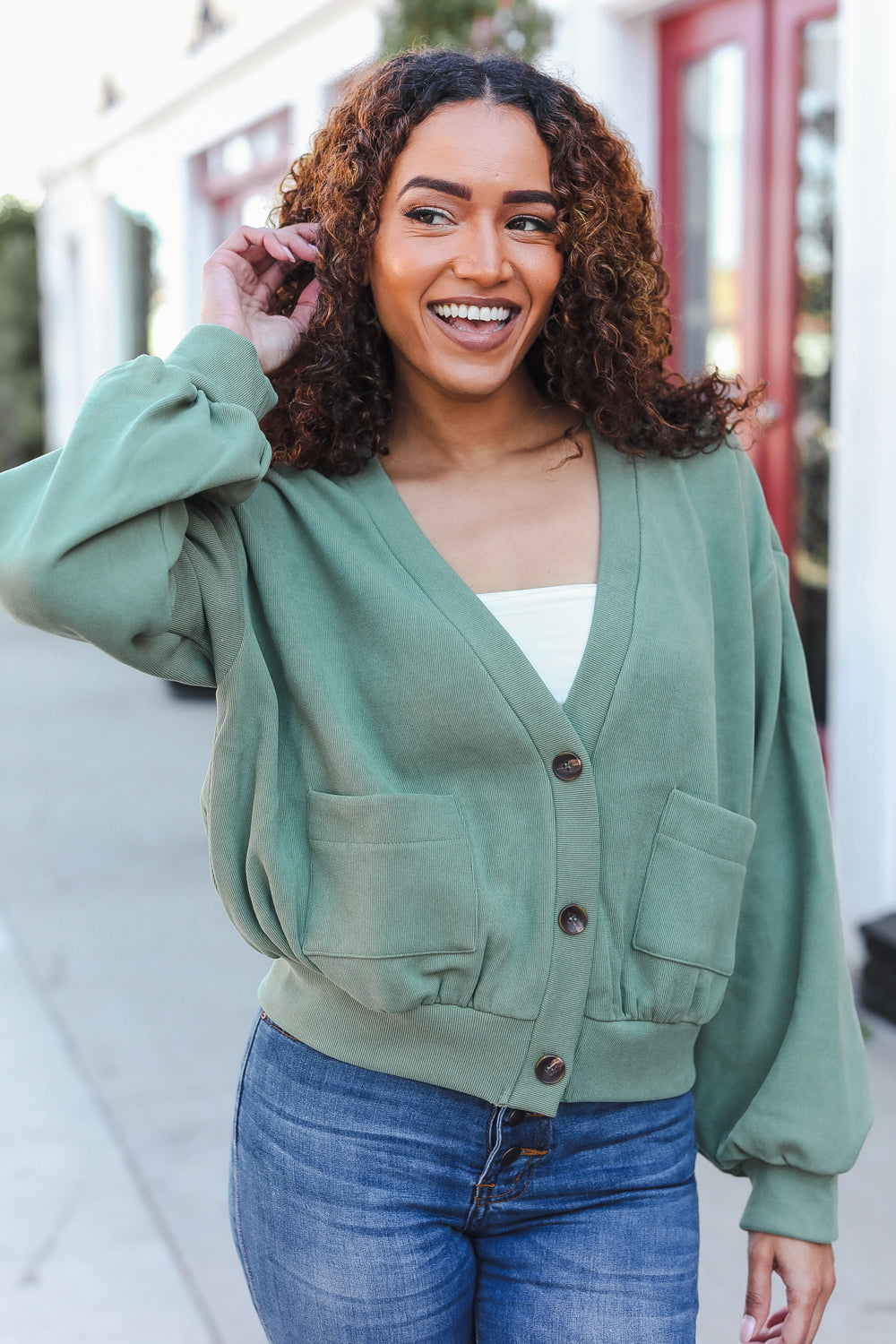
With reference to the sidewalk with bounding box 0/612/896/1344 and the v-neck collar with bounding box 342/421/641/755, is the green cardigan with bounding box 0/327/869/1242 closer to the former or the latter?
the v-neck collar with bounding box 342/421/641/755

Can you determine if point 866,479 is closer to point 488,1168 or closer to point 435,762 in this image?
point 435,762

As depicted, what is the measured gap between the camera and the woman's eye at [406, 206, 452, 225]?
4.68 feet

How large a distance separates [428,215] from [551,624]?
0.44 metres

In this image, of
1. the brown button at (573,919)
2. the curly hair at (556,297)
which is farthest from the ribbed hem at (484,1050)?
the curly hair at (556,297)

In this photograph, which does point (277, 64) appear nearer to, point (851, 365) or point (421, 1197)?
point (851, 365)

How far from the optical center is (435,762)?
1.39 m

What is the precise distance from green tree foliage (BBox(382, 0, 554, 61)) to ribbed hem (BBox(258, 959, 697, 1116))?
364 centimetres

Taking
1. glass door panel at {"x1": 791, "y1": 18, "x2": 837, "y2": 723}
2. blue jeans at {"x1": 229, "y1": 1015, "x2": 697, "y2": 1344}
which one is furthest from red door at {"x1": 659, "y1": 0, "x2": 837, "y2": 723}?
blue jeans at {"x1": 229, "y1": 1015, "x2": 697, "y2": 1344}

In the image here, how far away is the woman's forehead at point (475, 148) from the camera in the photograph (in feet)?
4.62

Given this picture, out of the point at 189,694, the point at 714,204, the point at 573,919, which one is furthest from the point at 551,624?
the point at 189,694

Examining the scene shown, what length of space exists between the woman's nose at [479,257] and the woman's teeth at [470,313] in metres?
0.03

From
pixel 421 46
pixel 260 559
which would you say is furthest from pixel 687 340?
pixel 260 559

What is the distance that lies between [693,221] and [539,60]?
73 cm

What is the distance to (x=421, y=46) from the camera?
5.33 ft
